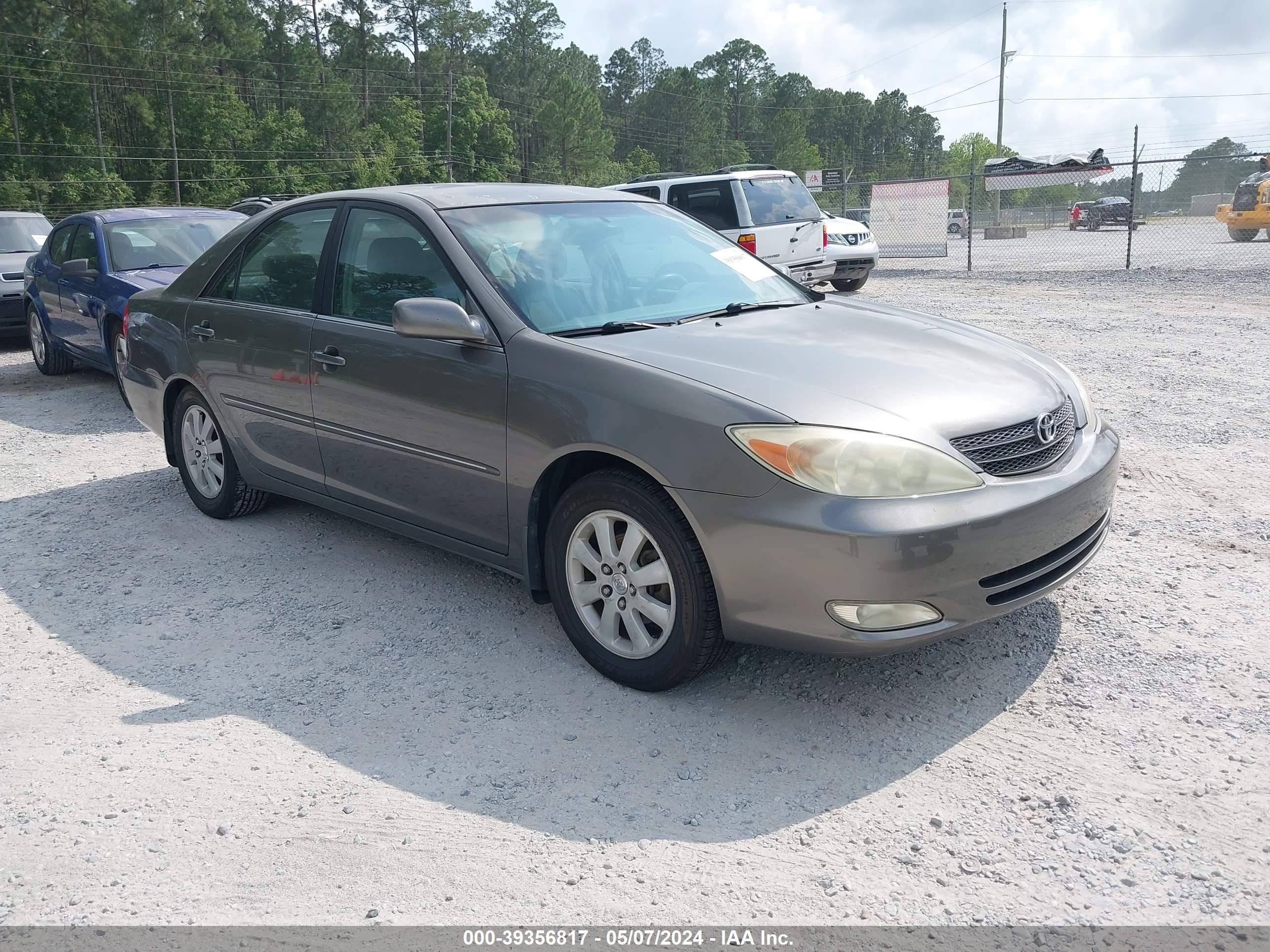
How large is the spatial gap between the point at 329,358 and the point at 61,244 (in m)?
7.29

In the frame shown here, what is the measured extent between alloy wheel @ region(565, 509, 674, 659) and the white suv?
11108mm

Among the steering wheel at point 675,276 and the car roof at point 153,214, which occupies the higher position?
the car roof at point 153,214

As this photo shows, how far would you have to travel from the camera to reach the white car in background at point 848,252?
1595 cm

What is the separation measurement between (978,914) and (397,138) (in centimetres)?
8202

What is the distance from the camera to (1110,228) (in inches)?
1677

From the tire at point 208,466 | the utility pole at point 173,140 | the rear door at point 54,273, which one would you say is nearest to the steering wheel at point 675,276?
the tire at point 208,466

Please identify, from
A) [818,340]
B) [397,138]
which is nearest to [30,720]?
[818,340]

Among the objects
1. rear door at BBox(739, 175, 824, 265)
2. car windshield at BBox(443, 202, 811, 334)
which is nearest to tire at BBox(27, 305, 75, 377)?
car windshield at BBox(443, 202, 811, 334)

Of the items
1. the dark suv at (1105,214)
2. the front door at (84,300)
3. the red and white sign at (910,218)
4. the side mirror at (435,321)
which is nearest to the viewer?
the side mirror at (435,321)

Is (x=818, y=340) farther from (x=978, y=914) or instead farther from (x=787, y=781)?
(x=978, y=914)

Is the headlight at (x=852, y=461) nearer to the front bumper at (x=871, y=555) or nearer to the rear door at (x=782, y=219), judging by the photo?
the front bumper at (x=871, y=555)

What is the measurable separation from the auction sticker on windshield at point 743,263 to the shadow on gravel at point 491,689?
1688 mm

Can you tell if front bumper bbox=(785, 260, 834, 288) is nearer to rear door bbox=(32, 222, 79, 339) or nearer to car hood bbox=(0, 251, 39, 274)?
rear door bbox=(32, 222, 79, 339)

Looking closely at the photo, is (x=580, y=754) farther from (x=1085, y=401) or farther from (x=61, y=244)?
(x=61, y=244)
